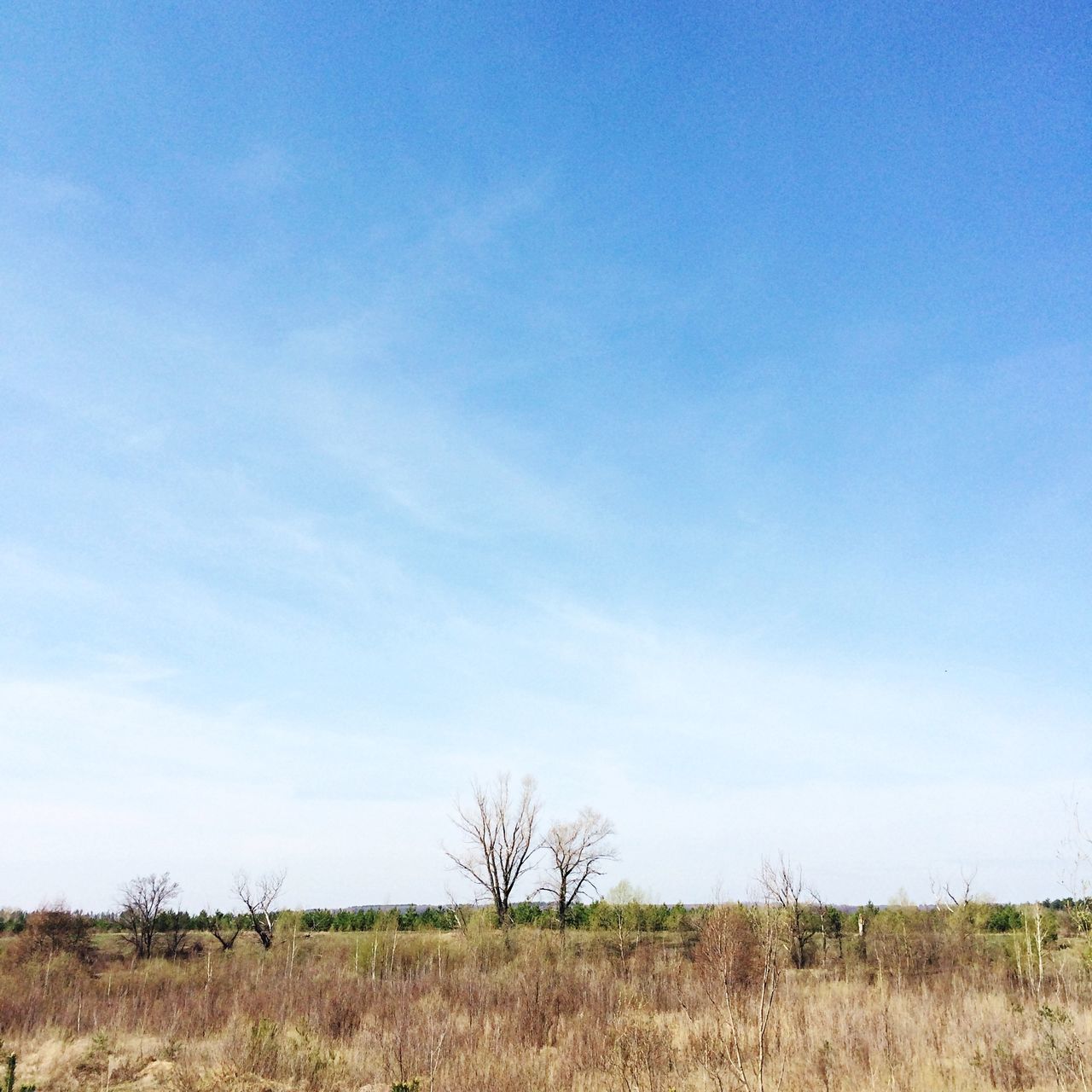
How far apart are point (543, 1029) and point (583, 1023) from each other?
0.92 m

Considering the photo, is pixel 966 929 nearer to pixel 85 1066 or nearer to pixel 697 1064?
pixel 697 1064

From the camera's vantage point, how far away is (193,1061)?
1438 cm

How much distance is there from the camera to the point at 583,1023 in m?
15.8

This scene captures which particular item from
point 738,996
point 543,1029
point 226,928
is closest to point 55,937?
point 226,928

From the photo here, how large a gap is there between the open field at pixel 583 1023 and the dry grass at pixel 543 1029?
0.07 meters

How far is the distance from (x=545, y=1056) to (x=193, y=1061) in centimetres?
636

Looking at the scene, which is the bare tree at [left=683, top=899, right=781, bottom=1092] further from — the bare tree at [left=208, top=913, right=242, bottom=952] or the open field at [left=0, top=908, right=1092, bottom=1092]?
the bare tree at [left=208, top=913, right=242, bottom=952]

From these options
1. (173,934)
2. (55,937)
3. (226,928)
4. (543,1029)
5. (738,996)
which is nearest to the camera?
(738,996)

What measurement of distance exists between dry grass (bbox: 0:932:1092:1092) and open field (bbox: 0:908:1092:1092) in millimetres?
70

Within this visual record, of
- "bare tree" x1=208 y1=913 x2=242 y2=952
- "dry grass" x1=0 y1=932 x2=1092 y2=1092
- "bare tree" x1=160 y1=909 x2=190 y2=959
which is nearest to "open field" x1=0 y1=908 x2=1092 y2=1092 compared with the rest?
→ "dry grass" x1=0 y1=932 x2=1092 y2=1092

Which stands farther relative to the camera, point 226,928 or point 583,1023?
point 226,928

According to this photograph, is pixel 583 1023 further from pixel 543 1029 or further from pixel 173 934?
pixel 173 934

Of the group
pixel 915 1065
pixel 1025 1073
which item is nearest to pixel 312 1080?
pixel 915 1065

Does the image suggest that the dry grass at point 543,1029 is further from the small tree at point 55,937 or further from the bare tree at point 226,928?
the bare tree at point 226,928
